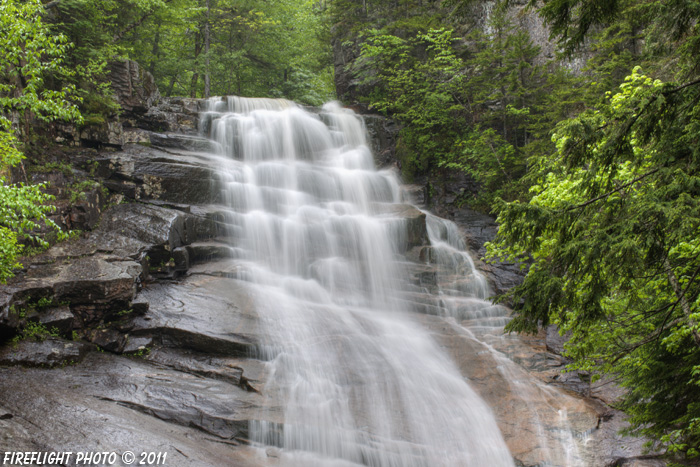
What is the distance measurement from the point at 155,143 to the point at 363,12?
16.2 meters

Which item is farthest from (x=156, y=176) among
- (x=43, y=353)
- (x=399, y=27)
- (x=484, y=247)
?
(x=399, y=27)

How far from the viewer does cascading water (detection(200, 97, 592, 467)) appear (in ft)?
23.2

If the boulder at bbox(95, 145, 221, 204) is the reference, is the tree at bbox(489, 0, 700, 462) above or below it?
below

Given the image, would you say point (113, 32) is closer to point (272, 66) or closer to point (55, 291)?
point (272, 66)

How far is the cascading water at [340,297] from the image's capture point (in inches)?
278

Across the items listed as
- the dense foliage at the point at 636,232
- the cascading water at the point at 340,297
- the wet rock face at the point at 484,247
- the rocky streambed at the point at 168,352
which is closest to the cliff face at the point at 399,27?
the cascading water at the point at 340,297

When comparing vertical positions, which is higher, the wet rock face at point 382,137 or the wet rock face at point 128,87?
the wet rock face at point 128,87

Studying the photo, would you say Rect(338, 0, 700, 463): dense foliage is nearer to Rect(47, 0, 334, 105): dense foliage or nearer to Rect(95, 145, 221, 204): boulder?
Rect(95, 145, 221, 204): boulder

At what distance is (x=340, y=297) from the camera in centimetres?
1140

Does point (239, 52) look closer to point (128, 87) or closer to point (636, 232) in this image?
point (128, 87)

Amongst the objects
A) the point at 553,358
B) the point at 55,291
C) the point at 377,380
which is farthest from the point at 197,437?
the point at 553,358

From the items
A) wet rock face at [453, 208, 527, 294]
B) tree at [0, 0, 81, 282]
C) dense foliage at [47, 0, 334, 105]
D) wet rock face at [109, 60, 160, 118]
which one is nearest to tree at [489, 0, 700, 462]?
tree at [0, 0, 81, 282]

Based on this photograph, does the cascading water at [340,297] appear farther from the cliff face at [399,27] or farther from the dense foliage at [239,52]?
the dense foliage at [239,52]

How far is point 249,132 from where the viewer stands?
1706 centimetres
